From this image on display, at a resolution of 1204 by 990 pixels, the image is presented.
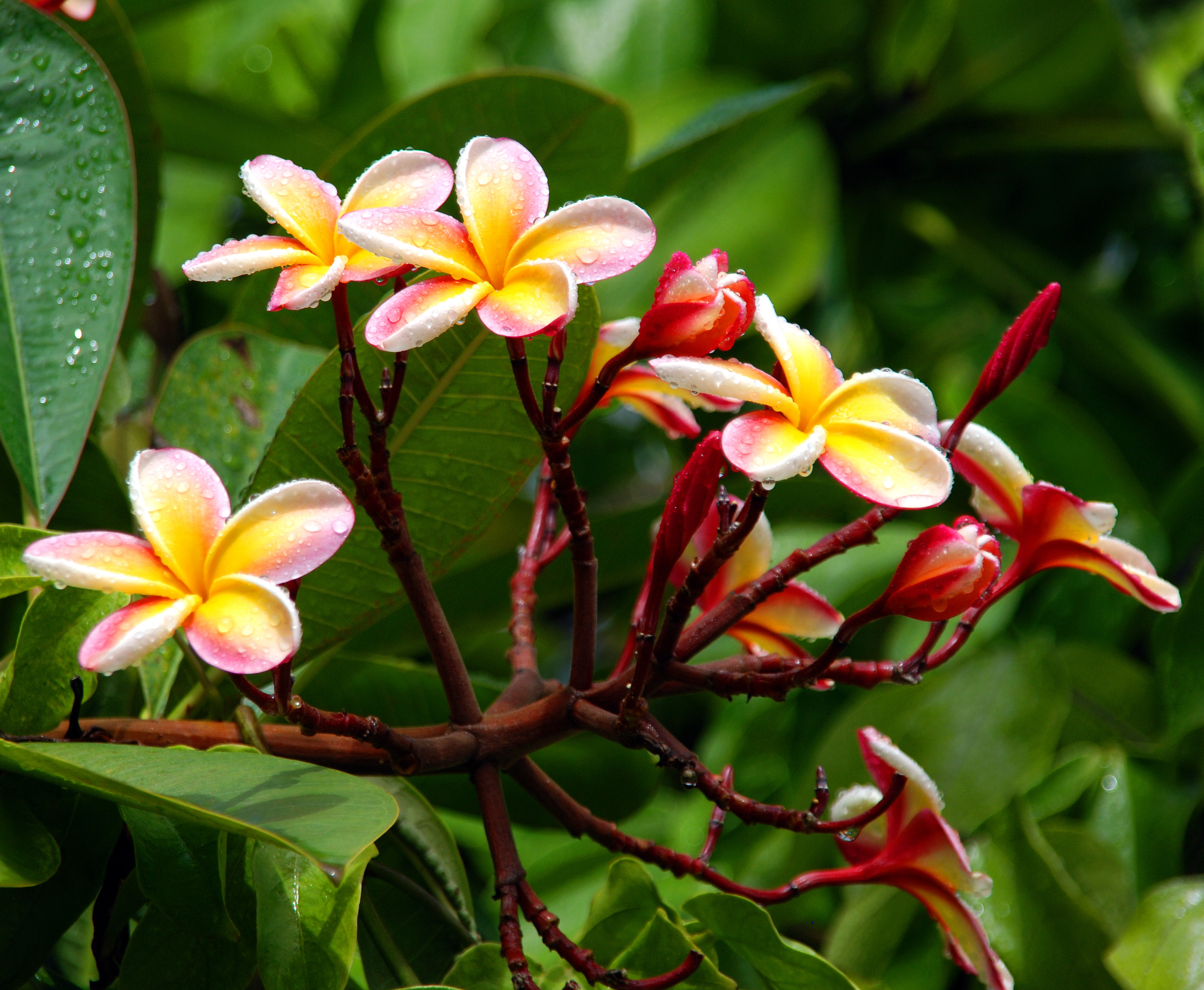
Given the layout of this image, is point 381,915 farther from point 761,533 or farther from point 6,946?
point 761,533

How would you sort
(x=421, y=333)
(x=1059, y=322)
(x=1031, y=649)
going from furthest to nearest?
(x=1059, y=322) < (x=1031, y=649) < (x=421, y=333)

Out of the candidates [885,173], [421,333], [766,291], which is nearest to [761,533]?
[421,333]

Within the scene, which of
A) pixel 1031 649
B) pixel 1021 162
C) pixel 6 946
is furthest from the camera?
pixel 1021 162

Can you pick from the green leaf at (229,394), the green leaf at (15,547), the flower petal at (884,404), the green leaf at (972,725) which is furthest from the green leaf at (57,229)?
the green leaf at (972,725)

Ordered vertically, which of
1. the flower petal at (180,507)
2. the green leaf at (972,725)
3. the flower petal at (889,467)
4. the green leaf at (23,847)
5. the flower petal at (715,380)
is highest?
the flower petal at (715,380)

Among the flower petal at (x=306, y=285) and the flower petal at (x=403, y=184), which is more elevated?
the flower petal at (x=403, y=184)

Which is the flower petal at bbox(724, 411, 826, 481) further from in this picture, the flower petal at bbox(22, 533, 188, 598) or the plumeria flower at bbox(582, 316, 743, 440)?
the flower petal at bbox(22, 533, 188, 598)

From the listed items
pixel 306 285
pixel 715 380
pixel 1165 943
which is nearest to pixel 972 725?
pixel 1165 943

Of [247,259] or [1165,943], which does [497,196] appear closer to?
[247,259]

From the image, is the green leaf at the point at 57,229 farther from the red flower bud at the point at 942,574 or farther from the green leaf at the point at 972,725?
the green leaf at the point at 972,725
